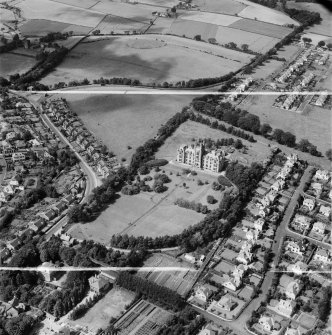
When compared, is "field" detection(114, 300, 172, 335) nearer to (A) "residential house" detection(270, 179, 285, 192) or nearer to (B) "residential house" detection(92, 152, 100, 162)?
(A) "residential house" detection(270, 179, 285, 192)

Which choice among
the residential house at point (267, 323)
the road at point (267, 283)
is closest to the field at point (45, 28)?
the road at point (267, 283)

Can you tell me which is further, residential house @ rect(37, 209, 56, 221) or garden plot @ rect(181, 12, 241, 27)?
garden plot @ rect(181, 12, 241, 27)

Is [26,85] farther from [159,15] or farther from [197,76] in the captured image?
[159,15]

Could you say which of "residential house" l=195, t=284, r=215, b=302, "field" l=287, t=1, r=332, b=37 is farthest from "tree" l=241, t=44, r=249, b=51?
"residential house" l=195, t=284, r=215, b=302

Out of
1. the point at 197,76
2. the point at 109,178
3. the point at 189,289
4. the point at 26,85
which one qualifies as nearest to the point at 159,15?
the point at 197,76

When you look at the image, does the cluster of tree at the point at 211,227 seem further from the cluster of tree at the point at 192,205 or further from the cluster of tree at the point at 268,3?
the cluster of tree at the point at 268,3
